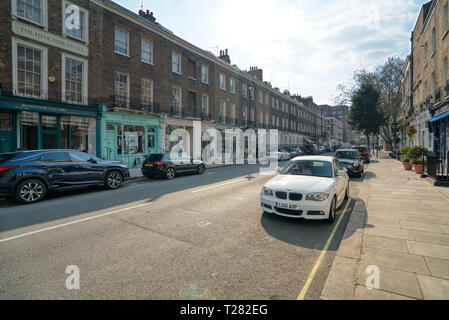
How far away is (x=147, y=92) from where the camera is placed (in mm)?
20000

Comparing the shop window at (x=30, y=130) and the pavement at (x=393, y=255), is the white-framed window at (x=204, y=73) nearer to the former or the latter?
the shop window at (x=30, y=130)

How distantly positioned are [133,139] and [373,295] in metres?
18.3

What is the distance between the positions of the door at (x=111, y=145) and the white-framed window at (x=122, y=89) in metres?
2.21

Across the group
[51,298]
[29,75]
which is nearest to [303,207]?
[51,298]

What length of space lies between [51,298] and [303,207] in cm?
453

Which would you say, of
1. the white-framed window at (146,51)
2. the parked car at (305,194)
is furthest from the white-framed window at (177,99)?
the parked car at (305,194)

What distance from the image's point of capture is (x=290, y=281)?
322 cm

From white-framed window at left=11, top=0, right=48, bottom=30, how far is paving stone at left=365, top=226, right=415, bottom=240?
58.9ft

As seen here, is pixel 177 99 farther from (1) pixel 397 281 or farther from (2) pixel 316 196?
(1) pixel 397 281

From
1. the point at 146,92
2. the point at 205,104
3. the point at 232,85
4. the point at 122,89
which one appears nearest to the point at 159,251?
the point at 122,89

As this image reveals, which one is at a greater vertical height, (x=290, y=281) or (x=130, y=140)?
(x=130, y=140)

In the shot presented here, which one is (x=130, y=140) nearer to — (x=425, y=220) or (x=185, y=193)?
(x=185, y=193)

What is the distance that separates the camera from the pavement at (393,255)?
9.56 feet

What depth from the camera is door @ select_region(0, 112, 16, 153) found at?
12289 millimetres
